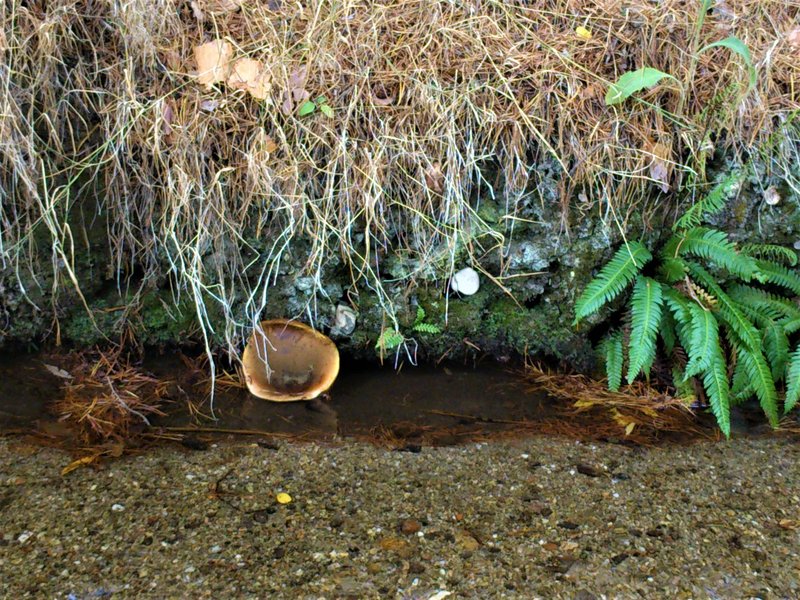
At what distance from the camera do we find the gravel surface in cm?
180

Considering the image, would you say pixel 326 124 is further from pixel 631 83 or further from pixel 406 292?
pixel 631 83

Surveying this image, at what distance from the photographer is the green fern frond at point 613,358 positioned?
287 centimetres

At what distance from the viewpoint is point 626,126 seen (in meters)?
2.82

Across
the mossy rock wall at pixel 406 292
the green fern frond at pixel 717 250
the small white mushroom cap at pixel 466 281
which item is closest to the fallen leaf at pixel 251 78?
the mossy rock wall at pixel 406 292

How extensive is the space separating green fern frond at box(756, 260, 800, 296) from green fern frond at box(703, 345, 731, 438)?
44 centimetres

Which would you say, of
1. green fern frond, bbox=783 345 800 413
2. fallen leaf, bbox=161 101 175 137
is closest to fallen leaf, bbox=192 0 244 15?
fallen leaf, bbox=161 101 175 137

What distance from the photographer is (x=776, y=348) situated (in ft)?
9.23

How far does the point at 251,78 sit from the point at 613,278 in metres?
1.76

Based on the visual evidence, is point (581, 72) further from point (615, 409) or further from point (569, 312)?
point (615, 409)

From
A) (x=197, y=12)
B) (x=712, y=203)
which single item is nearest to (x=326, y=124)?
(x=197, y=12)

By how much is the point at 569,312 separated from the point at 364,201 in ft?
3.66

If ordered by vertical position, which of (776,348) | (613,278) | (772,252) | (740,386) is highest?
(772,252)

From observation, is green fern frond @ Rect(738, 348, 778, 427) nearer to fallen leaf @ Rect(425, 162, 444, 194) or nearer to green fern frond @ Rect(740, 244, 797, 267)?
green fern frond @ Rect(740, 244, 797, 267)

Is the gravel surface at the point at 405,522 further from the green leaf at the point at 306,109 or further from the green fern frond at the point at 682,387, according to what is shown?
the green leaf at the point at 306,109
